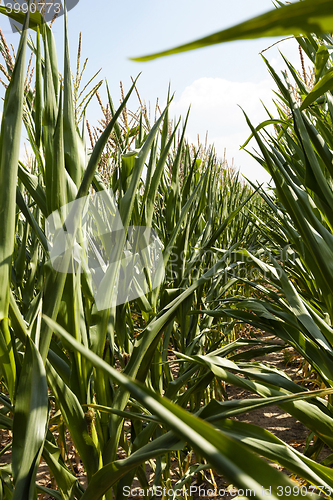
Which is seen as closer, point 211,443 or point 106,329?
point 211,443

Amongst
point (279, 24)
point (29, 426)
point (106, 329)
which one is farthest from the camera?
point (106, 329)

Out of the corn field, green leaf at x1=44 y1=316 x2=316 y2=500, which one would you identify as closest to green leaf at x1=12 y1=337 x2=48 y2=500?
the corn field

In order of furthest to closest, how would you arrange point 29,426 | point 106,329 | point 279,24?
point 106,329 → point 29,426 → point 279,24

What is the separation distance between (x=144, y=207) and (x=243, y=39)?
602 mm

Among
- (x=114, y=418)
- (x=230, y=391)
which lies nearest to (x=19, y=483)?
(x=114, y=418)
